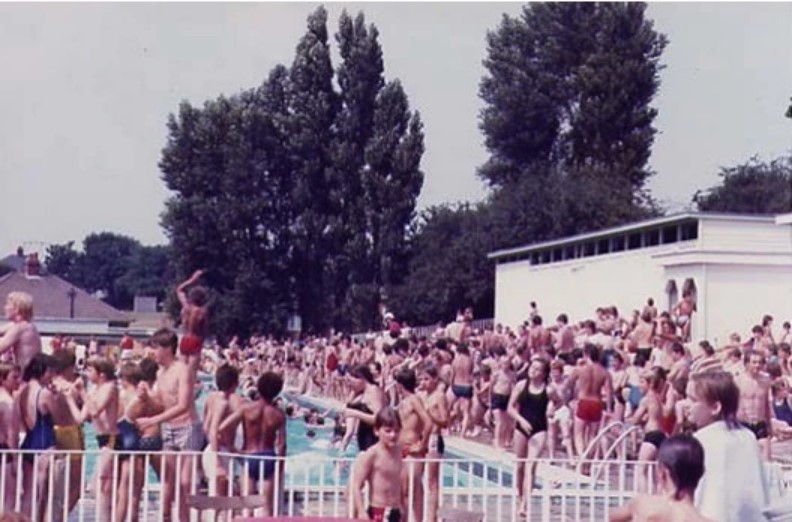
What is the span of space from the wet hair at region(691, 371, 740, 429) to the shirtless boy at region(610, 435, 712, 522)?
1.98 ft

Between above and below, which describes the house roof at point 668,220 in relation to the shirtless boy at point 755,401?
above

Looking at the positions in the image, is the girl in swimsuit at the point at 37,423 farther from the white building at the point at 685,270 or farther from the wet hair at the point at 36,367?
the white building at the point at 685,270

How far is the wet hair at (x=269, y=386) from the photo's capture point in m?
9.90

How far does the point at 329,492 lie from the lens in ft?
40.4

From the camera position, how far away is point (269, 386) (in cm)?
991

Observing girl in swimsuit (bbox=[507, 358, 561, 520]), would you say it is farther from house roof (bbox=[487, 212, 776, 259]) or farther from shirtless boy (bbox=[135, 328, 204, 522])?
house roof (bbox=[487, 212, 776, 259])

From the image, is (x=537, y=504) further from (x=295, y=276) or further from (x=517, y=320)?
(x=295, y=276)

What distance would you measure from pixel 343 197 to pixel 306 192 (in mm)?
1511

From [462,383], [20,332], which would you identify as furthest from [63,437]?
[462,383]

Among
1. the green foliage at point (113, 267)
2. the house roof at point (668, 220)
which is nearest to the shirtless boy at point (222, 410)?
the house roof at point (668, 220)

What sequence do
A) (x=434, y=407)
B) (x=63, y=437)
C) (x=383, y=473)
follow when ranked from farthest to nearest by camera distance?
(x=434, y=407) → (x=63, y=437) → (x=383, y=473)

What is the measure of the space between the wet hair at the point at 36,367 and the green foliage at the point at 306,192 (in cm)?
3925

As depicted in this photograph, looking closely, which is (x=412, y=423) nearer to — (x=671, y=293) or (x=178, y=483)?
(x=178, y=483)

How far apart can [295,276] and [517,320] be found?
1303 cm
